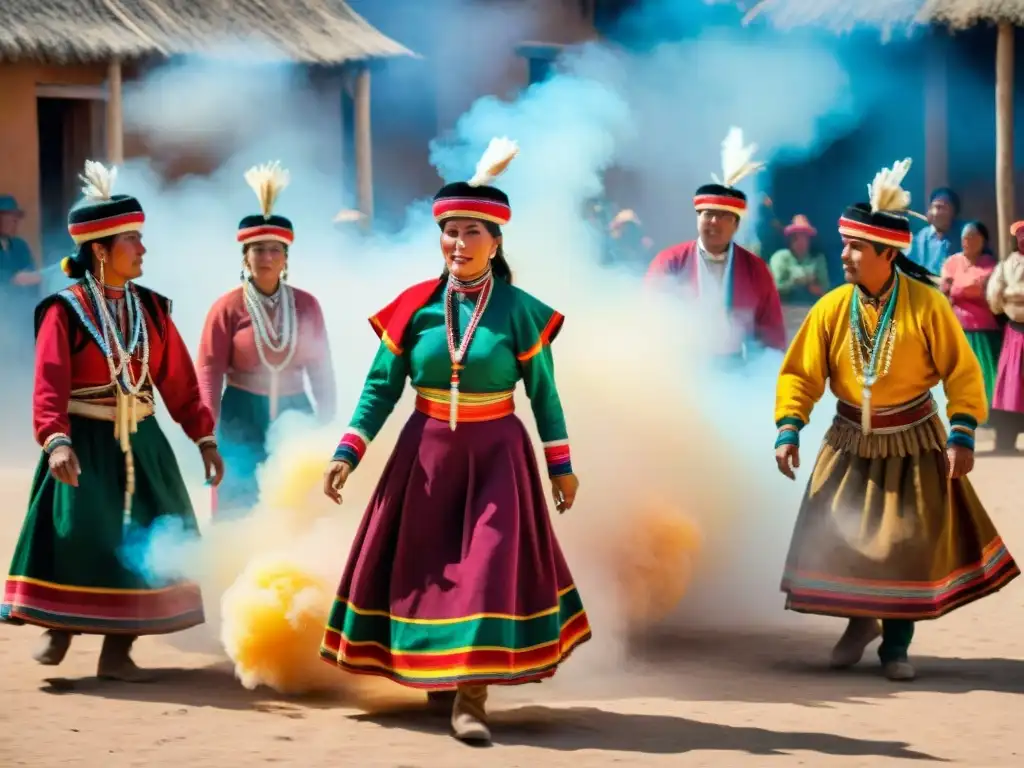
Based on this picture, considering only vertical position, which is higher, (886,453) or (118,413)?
(118,413)

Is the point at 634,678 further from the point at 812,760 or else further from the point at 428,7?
→ the point at 428,7

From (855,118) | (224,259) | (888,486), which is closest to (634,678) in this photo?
(888,486)

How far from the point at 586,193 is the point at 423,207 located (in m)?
10.8

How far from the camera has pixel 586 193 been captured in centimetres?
999

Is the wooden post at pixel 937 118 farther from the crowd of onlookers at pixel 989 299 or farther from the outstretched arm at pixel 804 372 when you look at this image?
the outstretched arm at pixel 804 372

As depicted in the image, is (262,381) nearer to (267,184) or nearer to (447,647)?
(267,184)

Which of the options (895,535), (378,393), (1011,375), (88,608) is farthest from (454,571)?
Result: (1011,375)

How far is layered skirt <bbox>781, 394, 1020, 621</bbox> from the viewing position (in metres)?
7.60

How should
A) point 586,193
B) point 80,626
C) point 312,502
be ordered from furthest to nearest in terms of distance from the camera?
point 586,193 < point 312,502 < point 80,626

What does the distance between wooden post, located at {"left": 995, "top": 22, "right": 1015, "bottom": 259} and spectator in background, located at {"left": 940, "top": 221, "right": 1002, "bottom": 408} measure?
3.22m

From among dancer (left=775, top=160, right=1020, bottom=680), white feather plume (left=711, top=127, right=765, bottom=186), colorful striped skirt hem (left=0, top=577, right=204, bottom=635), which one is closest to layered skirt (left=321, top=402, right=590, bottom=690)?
colorful striped skirt hem (left=0, top=577, right=204, bottom=635)

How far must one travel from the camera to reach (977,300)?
573 inches

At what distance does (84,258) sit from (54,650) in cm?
143

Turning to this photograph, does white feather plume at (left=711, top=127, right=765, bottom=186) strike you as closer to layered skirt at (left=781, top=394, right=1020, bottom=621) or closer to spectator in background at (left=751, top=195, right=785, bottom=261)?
layered skirt at (left=781, top=394, right=1020, bottom=621)
